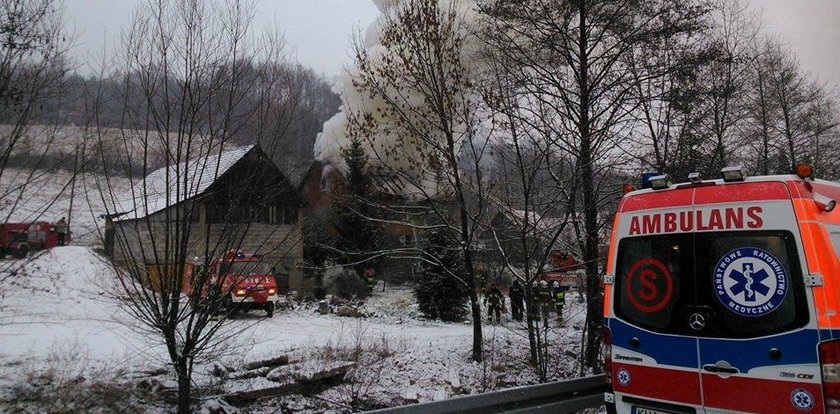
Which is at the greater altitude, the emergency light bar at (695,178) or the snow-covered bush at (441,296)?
the emergency light bar at (695,178)

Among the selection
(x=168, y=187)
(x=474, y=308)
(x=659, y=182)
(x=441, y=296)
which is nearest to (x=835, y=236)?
(x=659, y=182)

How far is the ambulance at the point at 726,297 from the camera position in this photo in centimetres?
344

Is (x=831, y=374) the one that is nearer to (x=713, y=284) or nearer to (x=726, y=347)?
(x=726, y=347)

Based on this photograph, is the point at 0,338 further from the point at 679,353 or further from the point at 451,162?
the point at 679,353

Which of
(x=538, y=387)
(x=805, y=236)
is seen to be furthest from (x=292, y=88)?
(x=805, y=236)

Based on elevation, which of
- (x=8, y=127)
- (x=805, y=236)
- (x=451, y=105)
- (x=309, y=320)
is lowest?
(x=309, y=320)

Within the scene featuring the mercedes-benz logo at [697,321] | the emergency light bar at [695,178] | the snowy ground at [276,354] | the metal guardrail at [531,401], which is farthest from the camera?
the snowy ground at [276,354]

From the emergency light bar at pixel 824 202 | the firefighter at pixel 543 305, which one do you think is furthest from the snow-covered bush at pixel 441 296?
the emergency light bar at pixel 824 202

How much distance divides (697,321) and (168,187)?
5.37 metres

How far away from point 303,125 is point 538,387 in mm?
4413

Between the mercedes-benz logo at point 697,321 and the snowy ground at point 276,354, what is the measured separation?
14.4ft

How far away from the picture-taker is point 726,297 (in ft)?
12.5

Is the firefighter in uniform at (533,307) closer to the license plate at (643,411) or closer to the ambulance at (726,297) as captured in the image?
the ambulance at (726,297)

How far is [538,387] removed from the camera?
499 centimetres
